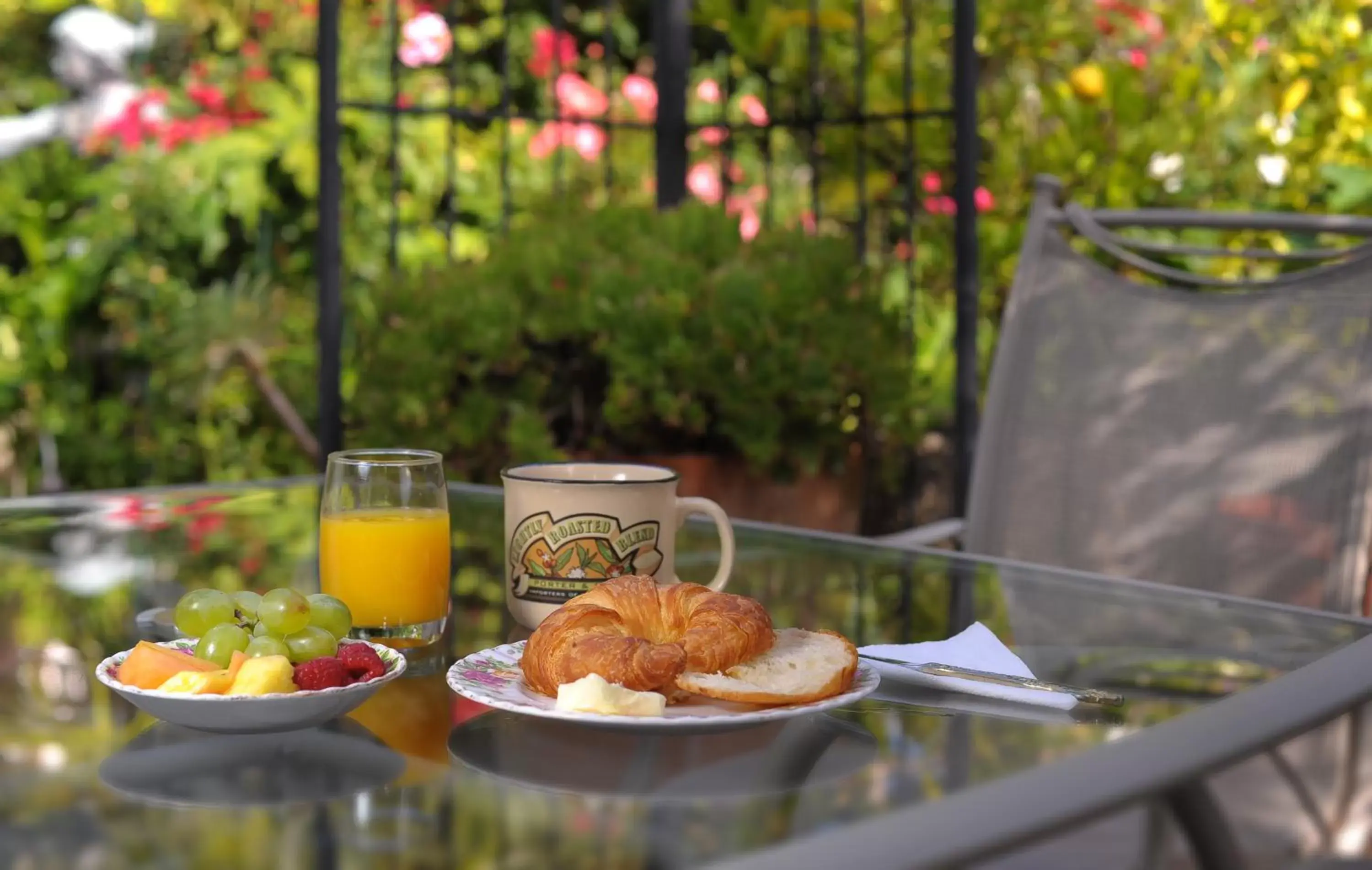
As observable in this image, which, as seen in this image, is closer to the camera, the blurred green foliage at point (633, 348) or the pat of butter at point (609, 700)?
the pat of butter at point (609, 700)

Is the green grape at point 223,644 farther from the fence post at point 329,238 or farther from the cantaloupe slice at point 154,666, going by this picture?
the fence post at point 329,238

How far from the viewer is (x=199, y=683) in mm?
706

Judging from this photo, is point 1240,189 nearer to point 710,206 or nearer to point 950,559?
point 710,206

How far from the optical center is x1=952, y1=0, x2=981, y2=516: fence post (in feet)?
8.02

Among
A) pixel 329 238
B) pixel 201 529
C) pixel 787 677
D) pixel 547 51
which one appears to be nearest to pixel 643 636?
pixel 787 677

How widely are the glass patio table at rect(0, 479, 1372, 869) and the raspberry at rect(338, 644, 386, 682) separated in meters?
0.02

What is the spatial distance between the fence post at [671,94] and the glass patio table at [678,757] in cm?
193

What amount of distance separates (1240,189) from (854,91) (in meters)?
0.81

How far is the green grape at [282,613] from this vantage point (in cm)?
75

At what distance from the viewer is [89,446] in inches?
159

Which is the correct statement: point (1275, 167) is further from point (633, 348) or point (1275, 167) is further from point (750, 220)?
point (633, 348)

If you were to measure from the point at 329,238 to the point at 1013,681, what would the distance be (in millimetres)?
1815

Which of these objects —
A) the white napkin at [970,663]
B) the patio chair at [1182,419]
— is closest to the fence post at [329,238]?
the patio chair at [1182,419]

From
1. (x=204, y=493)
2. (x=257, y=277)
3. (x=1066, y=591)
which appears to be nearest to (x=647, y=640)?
(x=1066, y=591)
